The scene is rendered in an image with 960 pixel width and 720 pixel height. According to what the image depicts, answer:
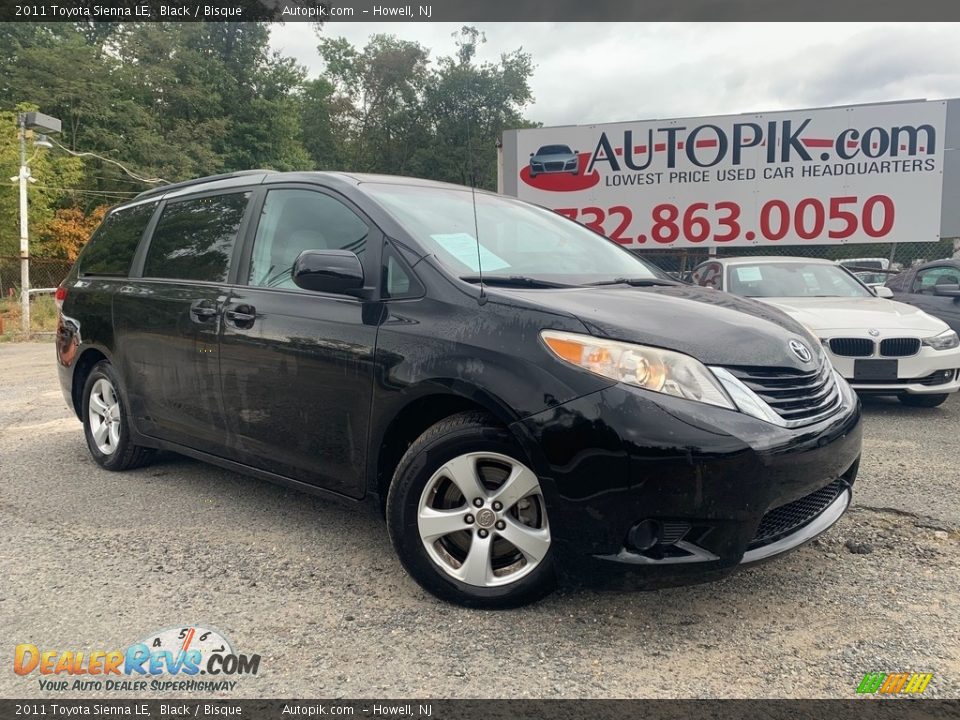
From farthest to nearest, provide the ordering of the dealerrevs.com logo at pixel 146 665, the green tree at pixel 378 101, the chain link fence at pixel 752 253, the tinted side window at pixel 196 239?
the green tree at pixel 378 101 < the chain link fence at pixel 752 253 < the tinted side window at pixel 196 239 < the dealerrevs.com logo at pixel 146 665

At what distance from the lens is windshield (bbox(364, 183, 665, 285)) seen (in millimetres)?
3041

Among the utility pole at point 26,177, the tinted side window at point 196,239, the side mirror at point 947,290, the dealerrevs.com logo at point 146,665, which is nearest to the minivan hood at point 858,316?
the side mirror at point 947,290

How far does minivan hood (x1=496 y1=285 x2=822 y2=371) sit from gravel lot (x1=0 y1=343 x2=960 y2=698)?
0.92 metres

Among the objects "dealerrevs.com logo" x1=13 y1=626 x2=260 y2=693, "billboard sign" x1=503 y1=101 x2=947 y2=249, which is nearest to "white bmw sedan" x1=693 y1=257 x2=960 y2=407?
"dealerrevs.com logo" x1=13 y1=626 x2=260 y2=693

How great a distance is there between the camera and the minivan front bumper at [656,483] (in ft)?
7.55

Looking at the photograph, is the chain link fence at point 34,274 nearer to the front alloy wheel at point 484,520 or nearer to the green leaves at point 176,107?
the green leaves at point 176,107

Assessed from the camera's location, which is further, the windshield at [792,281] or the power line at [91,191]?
the power line at [91,191]

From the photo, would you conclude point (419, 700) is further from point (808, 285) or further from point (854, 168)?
point (854, 168)

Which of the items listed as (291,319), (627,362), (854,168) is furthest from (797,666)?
(854,168)

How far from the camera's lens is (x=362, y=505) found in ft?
10.00

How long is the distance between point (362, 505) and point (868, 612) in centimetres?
194

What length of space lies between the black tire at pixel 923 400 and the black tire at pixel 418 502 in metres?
5.07

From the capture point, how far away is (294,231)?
136 inches

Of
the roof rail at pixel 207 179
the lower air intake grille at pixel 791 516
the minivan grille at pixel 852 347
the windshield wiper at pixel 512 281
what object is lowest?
the lower air intake grille at pixel 791 516
